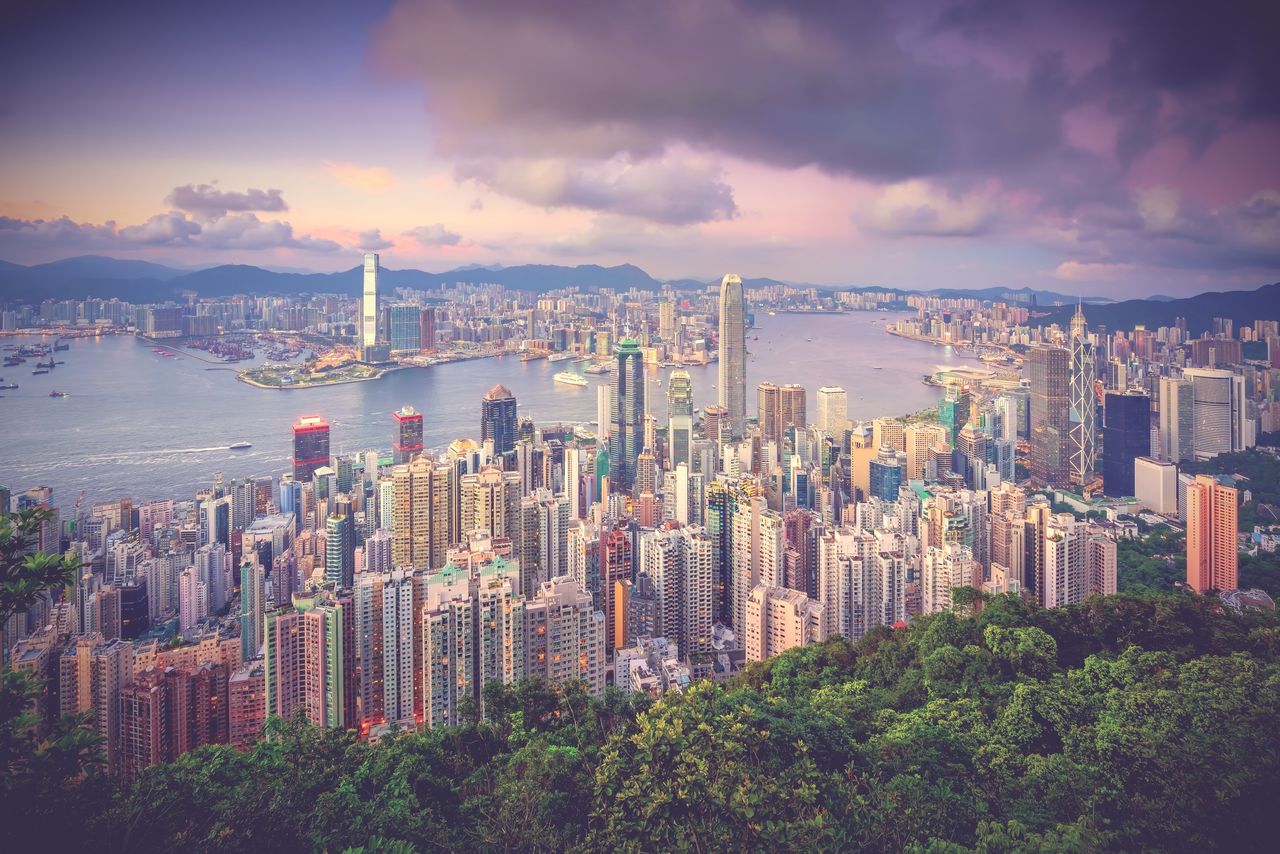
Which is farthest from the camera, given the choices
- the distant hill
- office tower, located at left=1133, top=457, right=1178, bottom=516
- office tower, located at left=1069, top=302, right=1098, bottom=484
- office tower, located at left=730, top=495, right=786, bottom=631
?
office tower, located at left=1069, top=302, right=1098, bottom=484

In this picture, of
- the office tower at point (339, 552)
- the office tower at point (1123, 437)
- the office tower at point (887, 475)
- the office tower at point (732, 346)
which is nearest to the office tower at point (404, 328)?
the office tower at point (732, 346)

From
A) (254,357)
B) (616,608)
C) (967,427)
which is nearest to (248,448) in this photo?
(254,357)

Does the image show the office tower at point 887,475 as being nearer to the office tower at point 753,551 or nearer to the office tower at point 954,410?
the office tower at point 954,410

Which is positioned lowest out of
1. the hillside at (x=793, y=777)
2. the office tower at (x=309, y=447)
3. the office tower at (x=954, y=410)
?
the hillside at (x=793, y=777)

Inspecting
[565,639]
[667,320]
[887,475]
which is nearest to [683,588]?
[565,639]

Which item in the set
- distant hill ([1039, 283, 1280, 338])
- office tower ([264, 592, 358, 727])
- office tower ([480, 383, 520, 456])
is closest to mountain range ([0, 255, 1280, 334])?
distant hill ([1039, 283, 1280, 338])

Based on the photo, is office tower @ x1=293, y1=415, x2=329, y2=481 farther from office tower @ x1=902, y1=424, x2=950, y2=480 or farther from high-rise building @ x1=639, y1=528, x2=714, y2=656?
office tower @ x1=902, y1=424, x2=950, y2=480
